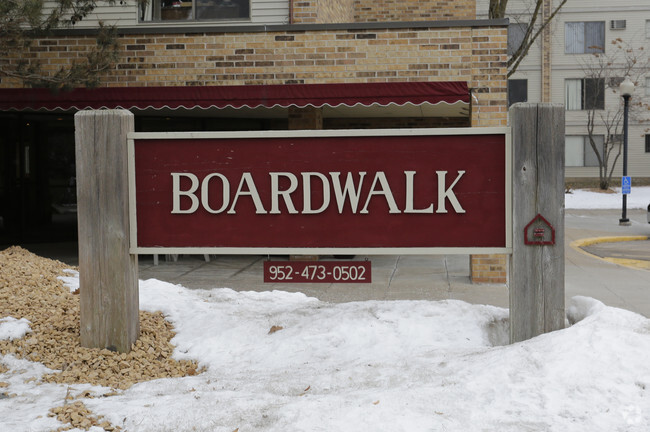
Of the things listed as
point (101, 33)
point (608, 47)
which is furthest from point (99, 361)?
point (608, 47)

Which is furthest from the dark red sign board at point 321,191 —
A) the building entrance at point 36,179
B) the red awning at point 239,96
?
the building entrance at point 36,179

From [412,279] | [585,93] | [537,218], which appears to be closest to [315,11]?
[412,279]

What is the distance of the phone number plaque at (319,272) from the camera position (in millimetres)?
5301

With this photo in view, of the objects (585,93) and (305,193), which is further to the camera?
(585,93)

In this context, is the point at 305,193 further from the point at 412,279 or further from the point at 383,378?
the point at 412,279

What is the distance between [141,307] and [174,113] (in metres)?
7.82

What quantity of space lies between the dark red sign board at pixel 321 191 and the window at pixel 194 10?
7235 mm

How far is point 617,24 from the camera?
118 ft

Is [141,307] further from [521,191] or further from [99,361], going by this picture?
[521,191]

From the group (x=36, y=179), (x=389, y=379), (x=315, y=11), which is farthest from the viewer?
(x=36, y=179)

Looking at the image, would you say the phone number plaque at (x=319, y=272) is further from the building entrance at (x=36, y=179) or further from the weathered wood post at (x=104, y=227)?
the building entrance at (x=36, y=179)

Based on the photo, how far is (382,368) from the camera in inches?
186

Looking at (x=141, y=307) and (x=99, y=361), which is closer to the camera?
(x=99, y=361)

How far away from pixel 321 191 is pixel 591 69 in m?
34.0
